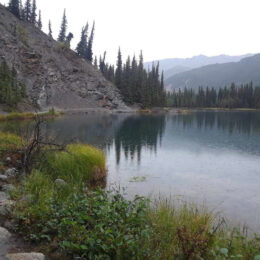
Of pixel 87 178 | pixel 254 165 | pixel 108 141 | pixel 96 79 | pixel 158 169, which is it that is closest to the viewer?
pixel 87 178

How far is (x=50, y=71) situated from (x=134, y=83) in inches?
1433

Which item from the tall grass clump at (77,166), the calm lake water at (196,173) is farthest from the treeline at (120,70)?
the tall grass clump at (77,166)

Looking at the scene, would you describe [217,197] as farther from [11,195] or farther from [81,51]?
[81,51]

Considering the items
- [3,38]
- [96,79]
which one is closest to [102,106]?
[96,79]

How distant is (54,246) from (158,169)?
13908 millimetres

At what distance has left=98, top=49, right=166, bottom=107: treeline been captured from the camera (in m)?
101

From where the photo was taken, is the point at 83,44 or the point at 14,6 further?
the point at 83,44

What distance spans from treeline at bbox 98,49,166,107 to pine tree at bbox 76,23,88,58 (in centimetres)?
1100

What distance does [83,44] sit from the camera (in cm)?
10388

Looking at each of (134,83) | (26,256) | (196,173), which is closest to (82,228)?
(26,256)

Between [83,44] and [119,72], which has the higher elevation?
[83,44]

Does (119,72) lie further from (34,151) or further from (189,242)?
(189,242)

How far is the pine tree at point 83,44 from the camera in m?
103

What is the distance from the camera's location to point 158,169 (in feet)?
60.0
